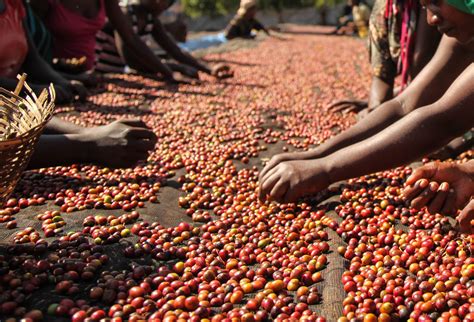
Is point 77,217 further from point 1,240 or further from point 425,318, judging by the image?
point 425,318

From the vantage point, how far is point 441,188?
7.67 feet

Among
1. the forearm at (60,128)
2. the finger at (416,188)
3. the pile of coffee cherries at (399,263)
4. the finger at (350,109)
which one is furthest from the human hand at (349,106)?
the finger at (416,188)

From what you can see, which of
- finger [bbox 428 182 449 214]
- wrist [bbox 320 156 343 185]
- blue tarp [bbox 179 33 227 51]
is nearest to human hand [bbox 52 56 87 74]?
wrist [bbox 320 156 343 185]

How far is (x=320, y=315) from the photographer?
234cm

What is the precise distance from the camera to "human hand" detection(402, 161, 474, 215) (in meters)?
2.34

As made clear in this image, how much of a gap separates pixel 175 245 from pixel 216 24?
112ft

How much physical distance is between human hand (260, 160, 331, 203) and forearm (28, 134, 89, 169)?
1.31 metres

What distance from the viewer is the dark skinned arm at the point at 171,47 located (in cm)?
896

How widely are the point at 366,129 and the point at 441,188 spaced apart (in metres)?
1.32

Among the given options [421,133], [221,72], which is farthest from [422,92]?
[221,72]

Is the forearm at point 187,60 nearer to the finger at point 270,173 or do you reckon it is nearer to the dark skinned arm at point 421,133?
the finger at point 270,173

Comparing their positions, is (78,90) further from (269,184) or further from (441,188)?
(441,188)

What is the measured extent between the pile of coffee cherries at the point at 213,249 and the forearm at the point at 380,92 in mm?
1014

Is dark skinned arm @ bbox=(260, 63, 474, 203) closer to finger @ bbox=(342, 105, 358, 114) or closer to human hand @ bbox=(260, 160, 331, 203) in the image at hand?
human hand @ bbox=(260, 160, 331, 203)
